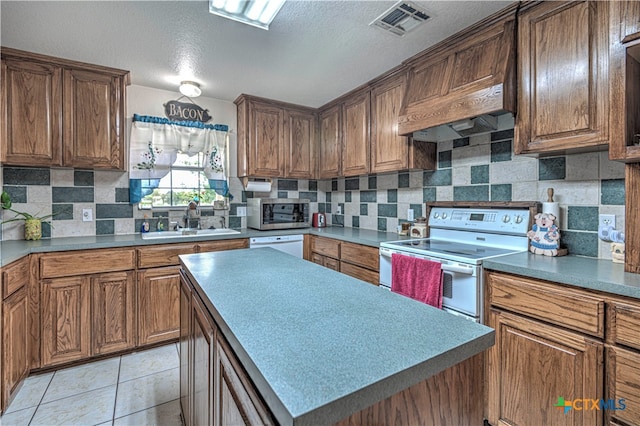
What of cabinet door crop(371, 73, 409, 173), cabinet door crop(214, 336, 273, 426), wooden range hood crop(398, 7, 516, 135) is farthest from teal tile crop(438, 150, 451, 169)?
cabinet door crop(214, 336, 273, 426)

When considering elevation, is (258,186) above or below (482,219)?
above

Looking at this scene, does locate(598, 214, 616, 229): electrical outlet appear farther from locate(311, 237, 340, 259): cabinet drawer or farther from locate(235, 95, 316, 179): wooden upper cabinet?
locate(235, 95, 316, 179): wooden upper cabinet

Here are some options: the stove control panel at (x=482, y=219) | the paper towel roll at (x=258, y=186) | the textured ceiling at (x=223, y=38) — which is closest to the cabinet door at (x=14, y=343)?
the textured ceiling at (x=223, y=38)

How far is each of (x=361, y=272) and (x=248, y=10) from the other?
208 centimetres

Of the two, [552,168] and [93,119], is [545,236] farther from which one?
[93,119]

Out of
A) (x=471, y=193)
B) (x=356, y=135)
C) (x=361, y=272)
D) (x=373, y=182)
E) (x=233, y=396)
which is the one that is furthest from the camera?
(x=373, y=182)

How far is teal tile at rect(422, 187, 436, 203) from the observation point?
271 centimetres

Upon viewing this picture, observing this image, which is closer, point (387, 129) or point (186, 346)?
point (186, 346)

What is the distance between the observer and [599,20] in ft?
4.88

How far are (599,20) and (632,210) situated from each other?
36.8 inches

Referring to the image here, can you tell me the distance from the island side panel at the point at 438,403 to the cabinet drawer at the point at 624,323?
842mm

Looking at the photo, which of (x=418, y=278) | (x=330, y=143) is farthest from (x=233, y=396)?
(x=330, y=143)

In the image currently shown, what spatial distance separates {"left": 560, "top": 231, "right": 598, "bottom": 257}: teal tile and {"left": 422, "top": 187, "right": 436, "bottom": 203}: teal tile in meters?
1.00

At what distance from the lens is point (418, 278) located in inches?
79.8
